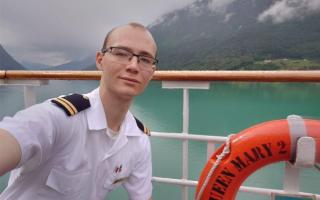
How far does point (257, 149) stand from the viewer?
1.04 m

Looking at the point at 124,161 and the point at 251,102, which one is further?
the point at 251,102

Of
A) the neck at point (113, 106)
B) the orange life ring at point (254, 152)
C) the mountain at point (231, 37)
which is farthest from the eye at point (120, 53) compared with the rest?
the mountain at point (231, 37)

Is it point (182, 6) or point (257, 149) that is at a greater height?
point (182, 6)

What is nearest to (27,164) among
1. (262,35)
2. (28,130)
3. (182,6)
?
(28,130)

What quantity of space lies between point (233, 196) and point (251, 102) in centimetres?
1719

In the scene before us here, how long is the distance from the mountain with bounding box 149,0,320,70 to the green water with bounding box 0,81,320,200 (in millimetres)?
15143

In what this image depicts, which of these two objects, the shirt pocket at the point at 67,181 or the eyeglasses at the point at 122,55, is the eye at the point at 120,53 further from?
the shirt pocket at the point at 67,181

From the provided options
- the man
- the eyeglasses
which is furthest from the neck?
the eyeglasses

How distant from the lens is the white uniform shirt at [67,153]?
693 millimetres

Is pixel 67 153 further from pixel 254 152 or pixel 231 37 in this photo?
pixel 231 37

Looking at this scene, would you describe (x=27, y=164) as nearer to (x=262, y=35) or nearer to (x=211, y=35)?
(x=262, y=35)

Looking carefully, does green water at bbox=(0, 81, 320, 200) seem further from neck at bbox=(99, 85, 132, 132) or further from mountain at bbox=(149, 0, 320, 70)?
mountain at bbox=(149, 0, 320, 70)

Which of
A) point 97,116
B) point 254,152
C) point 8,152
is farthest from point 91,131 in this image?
point 254,152

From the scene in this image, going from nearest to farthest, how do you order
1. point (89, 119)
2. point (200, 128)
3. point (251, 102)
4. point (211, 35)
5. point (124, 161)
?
1. point (89, 119)
2. point (124, 161)
3. point (200, 128)
4. point (251, 102)
5. point (211, 35)
